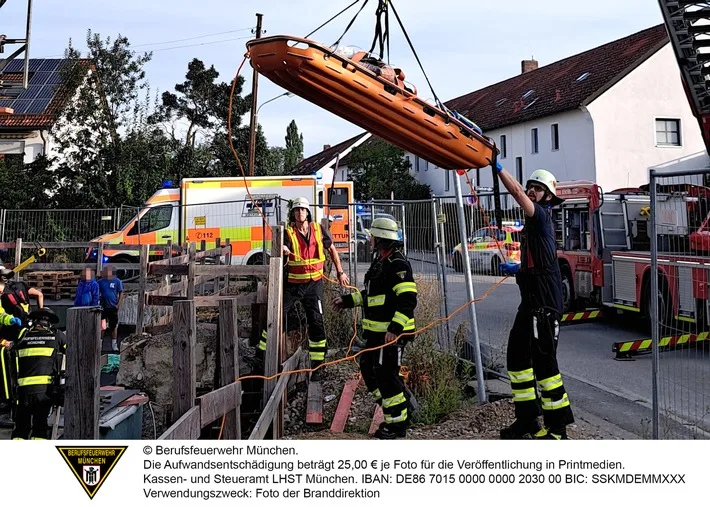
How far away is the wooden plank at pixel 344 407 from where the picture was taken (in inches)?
165

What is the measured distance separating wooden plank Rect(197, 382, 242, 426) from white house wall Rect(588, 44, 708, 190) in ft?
23.7

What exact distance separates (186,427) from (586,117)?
14.0 meters

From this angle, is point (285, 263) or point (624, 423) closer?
point (624, 423)

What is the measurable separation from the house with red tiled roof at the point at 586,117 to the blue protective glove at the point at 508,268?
5.12m

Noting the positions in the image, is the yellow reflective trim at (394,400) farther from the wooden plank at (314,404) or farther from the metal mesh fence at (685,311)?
the metal mesh fence at (685,311)

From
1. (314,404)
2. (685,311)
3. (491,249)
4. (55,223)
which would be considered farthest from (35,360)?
(55,223)

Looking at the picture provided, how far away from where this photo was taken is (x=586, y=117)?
48.7ft

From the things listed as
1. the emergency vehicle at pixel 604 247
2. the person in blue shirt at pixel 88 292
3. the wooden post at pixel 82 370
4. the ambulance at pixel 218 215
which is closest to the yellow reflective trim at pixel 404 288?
the wooden post at pixel 82 370

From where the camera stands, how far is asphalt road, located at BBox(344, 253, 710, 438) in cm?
376

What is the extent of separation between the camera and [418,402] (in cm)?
446

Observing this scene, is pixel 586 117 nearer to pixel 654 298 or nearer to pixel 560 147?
pixel 560 147
